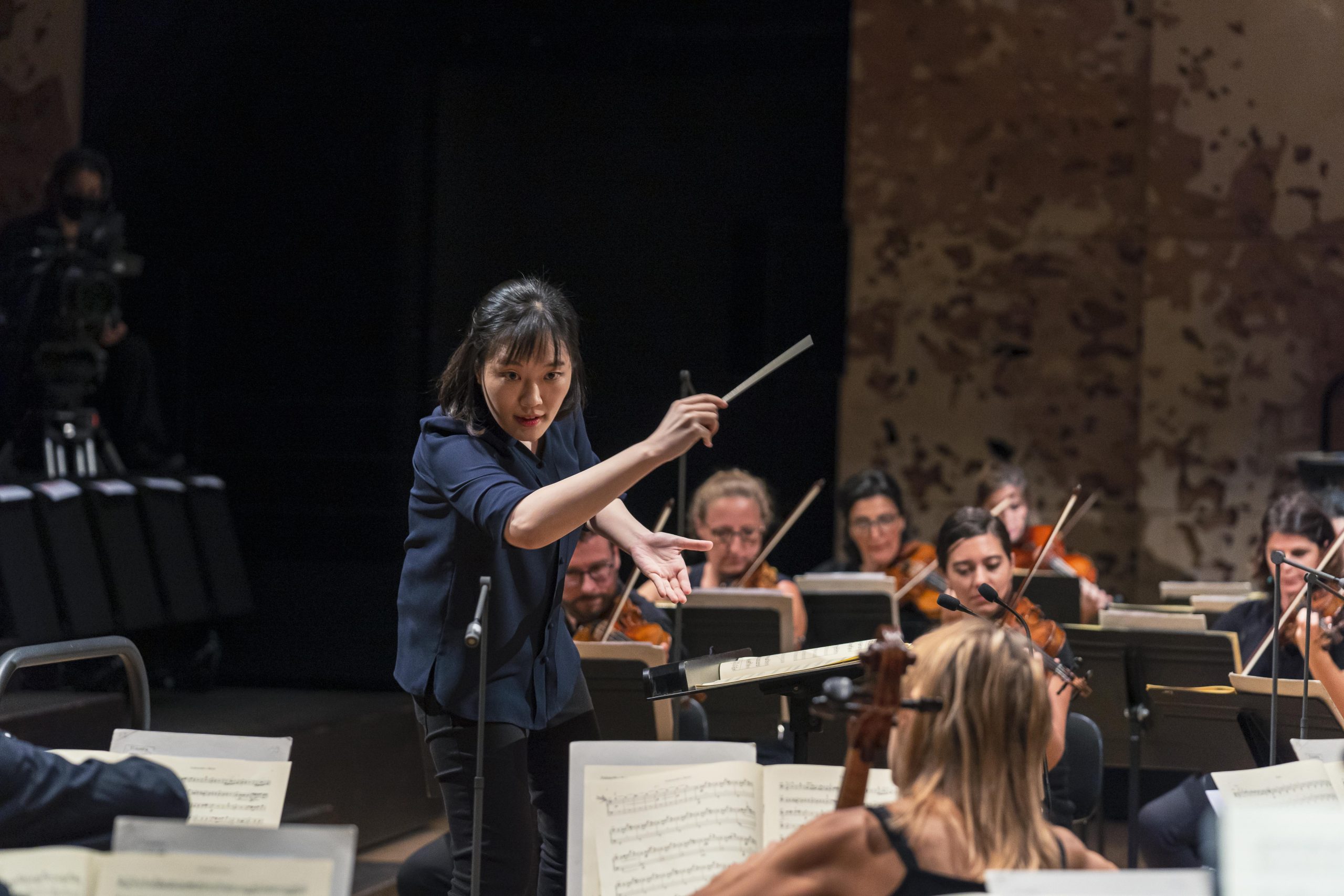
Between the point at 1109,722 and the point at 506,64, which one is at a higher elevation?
the point at 506,64

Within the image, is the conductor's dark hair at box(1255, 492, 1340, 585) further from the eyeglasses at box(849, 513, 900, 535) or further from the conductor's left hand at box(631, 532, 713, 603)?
the conductor's left hand at box(631, 532, 713, 603)

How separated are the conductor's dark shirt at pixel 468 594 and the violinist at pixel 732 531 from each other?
2.13 meters

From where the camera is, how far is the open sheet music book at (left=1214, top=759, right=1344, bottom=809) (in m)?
1.87

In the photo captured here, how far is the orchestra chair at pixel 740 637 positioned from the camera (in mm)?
3402

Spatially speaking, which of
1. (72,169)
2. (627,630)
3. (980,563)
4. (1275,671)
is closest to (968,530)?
(980,563)

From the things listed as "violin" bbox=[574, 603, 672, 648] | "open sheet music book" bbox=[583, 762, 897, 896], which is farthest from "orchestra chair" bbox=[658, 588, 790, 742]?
"open sheet music book" bbox=[583, 762, 897, 896]

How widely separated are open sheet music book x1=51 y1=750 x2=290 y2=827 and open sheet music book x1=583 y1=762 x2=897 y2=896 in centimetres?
37

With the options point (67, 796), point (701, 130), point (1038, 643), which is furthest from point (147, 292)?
point (67, 796)

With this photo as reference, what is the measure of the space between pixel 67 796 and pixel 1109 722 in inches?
97.0

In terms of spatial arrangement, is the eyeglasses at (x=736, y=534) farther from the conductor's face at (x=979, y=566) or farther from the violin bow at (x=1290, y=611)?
the violin bow at (x=1290, y=611)

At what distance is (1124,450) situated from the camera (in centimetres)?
612

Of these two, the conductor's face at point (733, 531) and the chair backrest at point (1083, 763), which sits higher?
the conductor's face at point (733, 531)

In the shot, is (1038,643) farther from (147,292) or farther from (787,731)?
(147,292)

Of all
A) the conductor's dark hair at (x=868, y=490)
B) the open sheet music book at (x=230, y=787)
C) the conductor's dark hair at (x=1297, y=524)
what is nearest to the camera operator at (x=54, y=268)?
the conductor's dark hair at (x=868, y=490)
